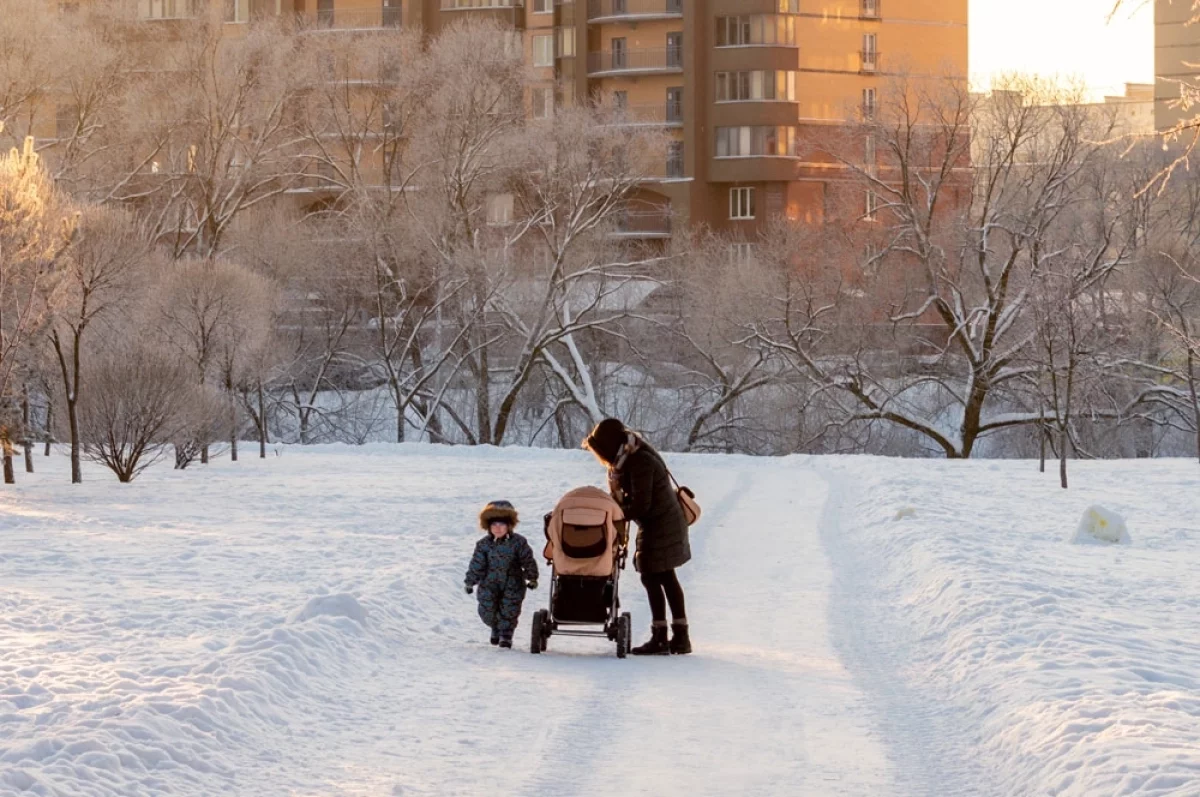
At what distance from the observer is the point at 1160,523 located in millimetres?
25562

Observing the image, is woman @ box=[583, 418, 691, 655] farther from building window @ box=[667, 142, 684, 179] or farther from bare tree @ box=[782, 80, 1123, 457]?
building window @ box=[667, 142, 684, 179]

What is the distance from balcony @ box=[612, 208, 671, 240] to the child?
65363mm

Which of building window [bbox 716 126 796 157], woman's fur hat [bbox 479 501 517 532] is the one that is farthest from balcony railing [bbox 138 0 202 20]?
woman's fur hat [bbox 479 501 517 532]

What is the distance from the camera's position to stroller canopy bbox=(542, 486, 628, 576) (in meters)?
12.5

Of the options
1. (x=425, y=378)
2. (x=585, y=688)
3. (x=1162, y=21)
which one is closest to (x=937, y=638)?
(x=585, y=688)

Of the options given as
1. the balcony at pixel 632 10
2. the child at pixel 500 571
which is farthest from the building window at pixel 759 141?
the child at pixel 500 571

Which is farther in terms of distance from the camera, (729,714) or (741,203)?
(741,203)

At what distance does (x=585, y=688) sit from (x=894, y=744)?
2410 mm

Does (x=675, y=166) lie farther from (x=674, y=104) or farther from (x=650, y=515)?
(x=650, y=515)

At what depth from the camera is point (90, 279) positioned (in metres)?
34.3

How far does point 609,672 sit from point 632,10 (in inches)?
3059

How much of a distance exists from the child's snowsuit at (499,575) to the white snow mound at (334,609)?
→ 3.40ft

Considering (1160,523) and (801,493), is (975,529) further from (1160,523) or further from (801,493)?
(801,493)

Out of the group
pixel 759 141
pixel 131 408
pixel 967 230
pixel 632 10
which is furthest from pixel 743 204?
pixel 131 408
